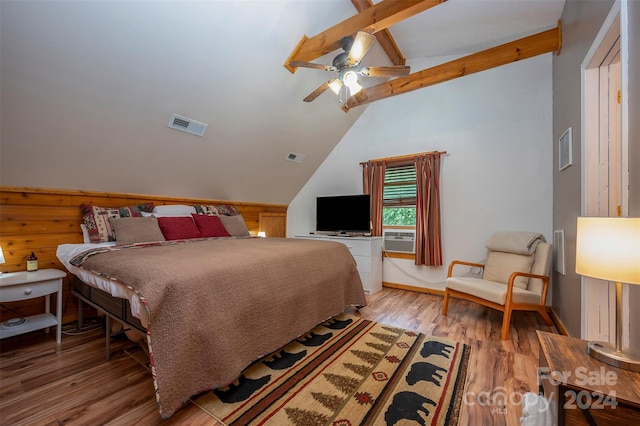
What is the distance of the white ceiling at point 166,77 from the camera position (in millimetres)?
1845

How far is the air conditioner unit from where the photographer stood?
12.4ft

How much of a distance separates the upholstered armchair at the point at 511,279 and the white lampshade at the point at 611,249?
1.42m

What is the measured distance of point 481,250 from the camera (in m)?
3.31

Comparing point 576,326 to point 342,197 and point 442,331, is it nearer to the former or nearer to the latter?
point 442,331

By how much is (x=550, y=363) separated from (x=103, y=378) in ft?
7.93

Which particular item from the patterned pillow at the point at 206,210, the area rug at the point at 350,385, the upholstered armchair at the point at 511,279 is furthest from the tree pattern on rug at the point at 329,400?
the patterned pillow at the point at 206,210

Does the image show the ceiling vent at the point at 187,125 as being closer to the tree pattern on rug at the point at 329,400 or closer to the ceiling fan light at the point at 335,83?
the ceiling fan light at the point at 335,83

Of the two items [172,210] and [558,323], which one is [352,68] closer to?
[172,210]

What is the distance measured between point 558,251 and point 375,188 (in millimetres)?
2215

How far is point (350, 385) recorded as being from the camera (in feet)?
5.29

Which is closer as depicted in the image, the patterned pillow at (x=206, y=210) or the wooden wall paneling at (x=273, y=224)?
the patterned pillow at (x=206, y=210)

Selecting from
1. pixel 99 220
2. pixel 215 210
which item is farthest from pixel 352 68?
pixel 99 220

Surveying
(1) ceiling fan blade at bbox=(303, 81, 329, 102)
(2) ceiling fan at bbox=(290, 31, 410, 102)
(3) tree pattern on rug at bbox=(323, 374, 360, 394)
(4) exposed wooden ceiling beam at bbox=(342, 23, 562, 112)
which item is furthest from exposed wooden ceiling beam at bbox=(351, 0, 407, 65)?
(3) tree pattern on rug at bbox=(323, 374, 360, 394)

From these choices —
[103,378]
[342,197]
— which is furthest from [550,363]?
[342,197]
